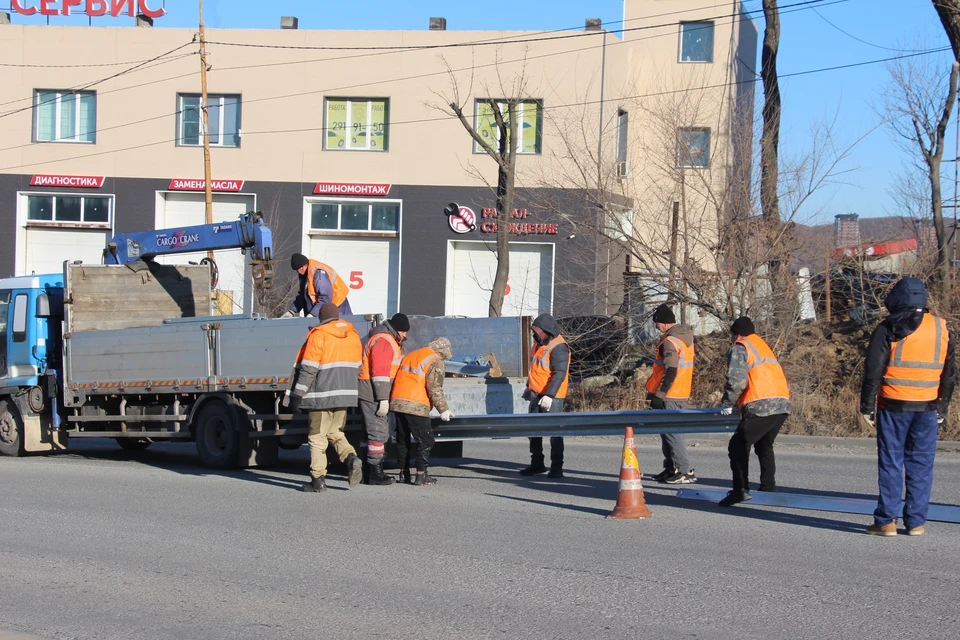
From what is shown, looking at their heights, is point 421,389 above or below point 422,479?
above

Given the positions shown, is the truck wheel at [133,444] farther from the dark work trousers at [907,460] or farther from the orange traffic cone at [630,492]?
the dark work trousers at [907,460]

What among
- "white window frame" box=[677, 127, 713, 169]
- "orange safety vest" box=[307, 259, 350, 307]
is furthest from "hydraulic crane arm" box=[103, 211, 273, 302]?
"white window frame" box=[677, 127, 713, 169]

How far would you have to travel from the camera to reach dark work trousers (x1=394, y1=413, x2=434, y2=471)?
33.7ft

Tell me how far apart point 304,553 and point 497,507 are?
2270mm

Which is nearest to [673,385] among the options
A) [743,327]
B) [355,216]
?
[743,327]

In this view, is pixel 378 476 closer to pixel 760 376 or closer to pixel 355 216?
pixel 760 376

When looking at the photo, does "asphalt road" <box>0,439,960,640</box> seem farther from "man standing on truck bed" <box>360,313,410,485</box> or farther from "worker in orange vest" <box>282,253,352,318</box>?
"worker in orange vest" <box>282,253,352,318</box>

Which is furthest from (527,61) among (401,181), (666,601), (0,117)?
(666,601)

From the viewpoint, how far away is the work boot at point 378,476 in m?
10.5

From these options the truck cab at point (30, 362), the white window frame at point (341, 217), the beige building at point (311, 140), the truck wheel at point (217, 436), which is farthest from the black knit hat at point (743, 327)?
the white window frame at point (341, 217)

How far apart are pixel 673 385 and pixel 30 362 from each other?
27.5 feet

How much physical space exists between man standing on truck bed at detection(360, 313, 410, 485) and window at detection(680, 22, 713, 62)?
26883mm

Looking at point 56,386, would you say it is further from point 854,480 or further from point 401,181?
point 401,181

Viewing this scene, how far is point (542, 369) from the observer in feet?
35.3
